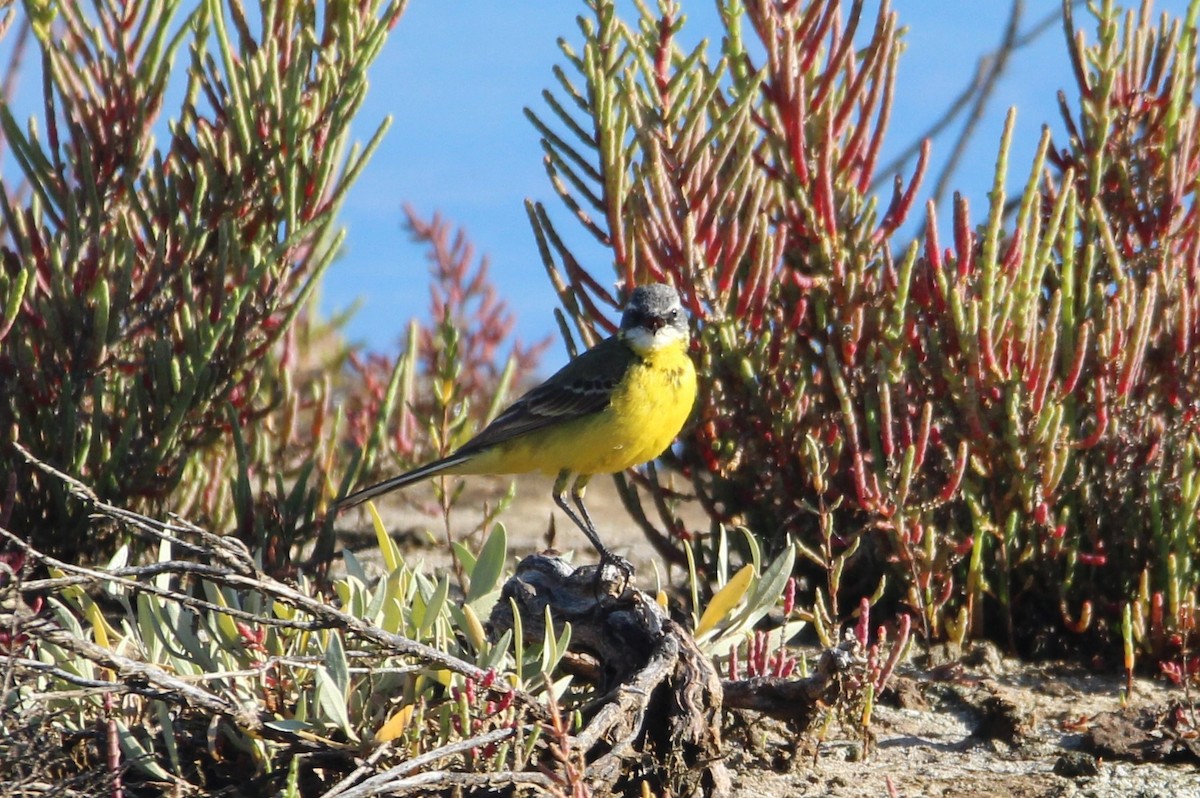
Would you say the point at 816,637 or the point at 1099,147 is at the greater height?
the point at 1099,147

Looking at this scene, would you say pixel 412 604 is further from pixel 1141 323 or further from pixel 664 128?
pixel 1141 323

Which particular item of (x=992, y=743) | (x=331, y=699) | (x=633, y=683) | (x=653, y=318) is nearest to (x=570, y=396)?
(x=653, y=318)

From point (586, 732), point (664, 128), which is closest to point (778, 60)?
point (664, 128)

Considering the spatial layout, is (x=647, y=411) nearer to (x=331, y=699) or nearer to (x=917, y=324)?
(x=917, y=324)

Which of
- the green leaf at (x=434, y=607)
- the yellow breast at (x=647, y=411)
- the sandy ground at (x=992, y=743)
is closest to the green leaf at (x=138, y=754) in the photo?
the green leaf at (x=434, y=607)

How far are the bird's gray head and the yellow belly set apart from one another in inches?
3.1

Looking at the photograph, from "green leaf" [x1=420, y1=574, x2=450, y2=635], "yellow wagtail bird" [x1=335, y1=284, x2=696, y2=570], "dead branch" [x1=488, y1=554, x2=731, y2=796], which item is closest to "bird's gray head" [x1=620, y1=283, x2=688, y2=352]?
"yellow wagtail bird" [x1=335, y1=284, x2=696, y2=570]

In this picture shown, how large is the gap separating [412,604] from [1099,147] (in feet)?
10.9

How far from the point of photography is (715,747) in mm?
3766

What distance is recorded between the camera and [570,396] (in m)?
5.93

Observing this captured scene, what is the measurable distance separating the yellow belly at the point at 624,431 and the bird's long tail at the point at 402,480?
0.32ft

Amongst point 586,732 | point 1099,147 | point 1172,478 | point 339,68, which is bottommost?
point 586,732

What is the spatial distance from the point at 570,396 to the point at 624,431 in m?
0.51

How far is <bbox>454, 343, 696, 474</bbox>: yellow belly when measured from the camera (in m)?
5.42
